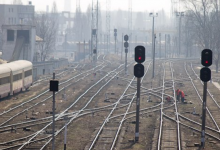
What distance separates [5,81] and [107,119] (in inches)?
381

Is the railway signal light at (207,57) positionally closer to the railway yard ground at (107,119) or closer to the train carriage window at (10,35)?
the railway yard ground at (107,119)

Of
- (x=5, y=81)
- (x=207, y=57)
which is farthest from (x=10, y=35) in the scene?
(x=207, y=57)

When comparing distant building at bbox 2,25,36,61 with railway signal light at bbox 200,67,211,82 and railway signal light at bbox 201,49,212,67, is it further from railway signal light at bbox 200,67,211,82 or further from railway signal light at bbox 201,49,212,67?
railway signal light at bbox 201,49,212,67

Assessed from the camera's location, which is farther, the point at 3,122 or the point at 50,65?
the point at 50,65

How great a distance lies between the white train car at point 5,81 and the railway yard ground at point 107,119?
1.98 feet

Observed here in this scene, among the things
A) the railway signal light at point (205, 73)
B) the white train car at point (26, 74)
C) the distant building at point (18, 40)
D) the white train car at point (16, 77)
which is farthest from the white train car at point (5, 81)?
the distant building at point (18, 40)

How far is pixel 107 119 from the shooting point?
89.9ft

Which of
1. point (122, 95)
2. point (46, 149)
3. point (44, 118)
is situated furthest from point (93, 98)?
point (46, 149)

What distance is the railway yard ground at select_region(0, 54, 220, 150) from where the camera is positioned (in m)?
21.7

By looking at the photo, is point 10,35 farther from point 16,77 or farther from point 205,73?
point 205,73

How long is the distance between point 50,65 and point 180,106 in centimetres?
3610

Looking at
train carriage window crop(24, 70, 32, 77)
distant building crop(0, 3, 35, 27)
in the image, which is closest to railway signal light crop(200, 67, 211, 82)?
train carriage window crop(24, 70, 32, 77)

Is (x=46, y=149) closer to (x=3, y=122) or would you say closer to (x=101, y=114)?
(x=3, y=122)

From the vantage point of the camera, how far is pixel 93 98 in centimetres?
3703
